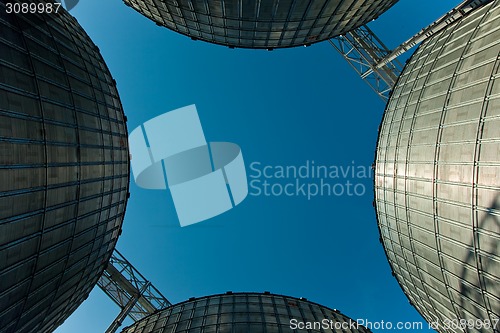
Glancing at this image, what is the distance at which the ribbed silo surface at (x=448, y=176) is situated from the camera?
19594mm

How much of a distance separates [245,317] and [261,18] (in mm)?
26474

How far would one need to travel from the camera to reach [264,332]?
1083 inches

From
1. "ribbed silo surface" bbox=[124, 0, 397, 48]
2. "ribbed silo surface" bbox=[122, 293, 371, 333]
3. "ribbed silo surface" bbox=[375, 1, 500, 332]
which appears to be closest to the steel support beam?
"ribbed silo surface" bbox=[375, 1, 500, 332]

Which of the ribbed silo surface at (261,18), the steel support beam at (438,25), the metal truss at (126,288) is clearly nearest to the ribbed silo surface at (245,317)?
the metal truss at (126,288)

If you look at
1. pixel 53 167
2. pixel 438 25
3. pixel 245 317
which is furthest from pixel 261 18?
pixel 245 317

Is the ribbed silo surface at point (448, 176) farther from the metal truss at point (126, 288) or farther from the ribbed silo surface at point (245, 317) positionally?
the metal truss at point (126, 288)

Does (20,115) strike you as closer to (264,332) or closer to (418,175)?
(264,332)

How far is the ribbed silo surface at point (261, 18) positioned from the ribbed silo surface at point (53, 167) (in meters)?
8.47

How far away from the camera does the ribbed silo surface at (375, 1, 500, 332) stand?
19594mm

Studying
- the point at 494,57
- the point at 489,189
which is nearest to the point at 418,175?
the point at 489,189

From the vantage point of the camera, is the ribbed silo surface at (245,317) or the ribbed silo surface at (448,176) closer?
the ribbed silo surface at (448,176)

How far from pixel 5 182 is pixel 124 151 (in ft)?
48.8

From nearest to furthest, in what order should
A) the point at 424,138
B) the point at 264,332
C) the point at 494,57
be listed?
1. the point at 494,57
2. the point at 424,138
3. the point at 264,332

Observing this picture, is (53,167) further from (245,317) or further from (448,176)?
(448,176)
